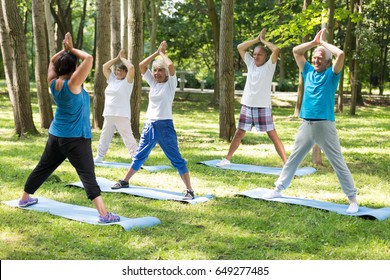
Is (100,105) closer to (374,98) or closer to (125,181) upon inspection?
(125,181)

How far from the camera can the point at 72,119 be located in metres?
6.13

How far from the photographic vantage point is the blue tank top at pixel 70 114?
6.02 m

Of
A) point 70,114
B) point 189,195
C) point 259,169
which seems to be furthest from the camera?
point 259,169

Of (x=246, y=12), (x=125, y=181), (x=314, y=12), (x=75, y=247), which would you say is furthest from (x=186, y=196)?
(x=246, y=12)

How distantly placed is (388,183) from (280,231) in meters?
3.46

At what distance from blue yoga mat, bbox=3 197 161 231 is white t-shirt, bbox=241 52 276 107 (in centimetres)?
403

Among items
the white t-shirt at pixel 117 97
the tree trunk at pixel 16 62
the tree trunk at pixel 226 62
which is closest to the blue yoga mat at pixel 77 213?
the white t-shirt at pixel 117 97

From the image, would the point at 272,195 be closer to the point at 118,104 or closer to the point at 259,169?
the point at 259,169

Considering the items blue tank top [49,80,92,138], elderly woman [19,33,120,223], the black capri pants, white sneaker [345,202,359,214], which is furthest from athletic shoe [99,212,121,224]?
white sneaker [345,202,359,214]

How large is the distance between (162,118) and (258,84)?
107 inches

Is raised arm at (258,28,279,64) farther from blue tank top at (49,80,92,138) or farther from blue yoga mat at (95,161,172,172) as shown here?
blue tank top at (49,80,92,138)

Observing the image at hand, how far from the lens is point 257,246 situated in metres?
5.62

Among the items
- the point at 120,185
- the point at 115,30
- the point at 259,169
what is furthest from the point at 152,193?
the point at 115,30

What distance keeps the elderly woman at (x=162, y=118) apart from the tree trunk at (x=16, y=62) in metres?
5.99
